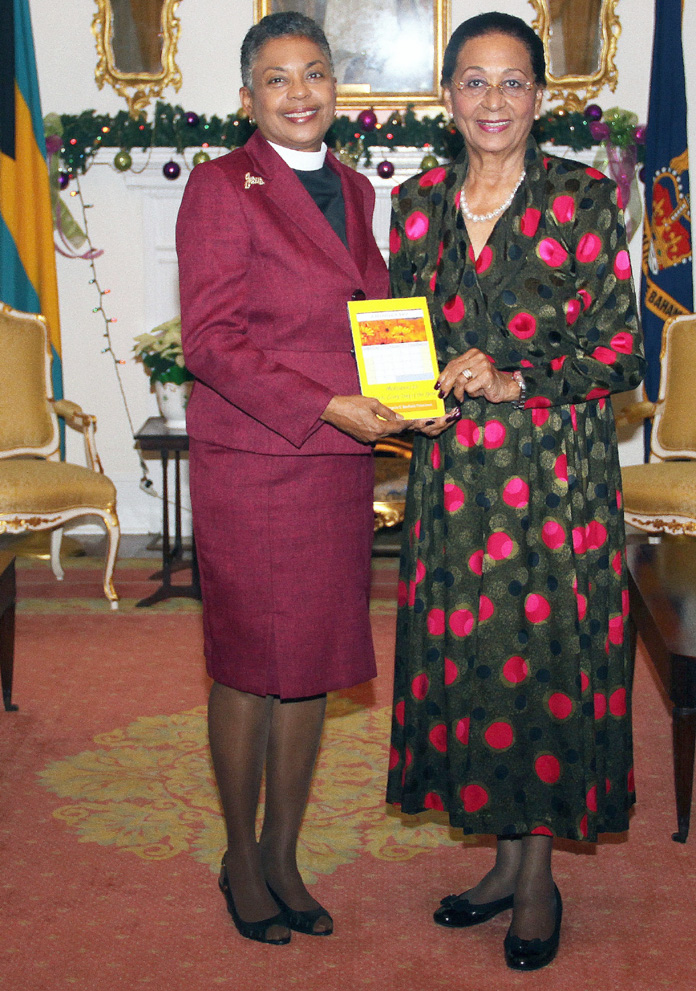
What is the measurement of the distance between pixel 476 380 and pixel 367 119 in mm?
4231

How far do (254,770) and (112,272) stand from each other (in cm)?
450

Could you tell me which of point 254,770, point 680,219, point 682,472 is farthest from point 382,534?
point 254,770

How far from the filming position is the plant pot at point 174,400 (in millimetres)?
5207

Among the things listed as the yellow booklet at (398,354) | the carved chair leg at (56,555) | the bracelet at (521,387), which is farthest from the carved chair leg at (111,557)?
the bracelet at (521,387)

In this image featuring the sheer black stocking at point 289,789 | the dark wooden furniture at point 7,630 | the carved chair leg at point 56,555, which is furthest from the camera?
the carved chair leg at point 56,555

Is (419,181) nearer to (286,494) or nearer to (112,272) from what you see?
(286,494)

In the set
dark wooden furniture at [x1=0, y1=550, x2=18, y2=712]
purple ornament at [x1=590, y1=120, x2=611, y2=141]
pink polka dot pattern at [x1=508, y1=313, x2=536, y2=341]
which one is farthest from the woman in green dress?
purple ornament at [x1=590, y1=120, x2=611, y2=141]

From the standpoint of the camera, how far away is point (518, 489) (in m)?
2.16

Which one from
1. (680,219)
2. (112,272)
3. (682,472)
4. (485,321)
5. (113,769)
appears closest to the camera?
(485,321)

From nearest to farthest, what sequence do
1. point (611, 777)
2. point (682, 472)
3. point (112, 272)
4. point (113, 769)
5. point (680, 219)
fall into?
point (611, 777) < point (113, 769) < point (682, 472) < point (680, 219) < point (112, 272)

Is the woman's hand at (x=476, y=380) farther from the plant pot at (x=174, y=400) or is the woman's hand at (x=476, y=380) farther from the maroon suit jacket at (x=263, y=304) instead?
the plant pot at (x=174, y=400)

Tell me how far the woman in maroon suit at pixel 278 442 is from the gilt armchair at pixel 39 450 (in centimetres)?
278

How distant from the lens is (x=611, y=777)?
2299mm

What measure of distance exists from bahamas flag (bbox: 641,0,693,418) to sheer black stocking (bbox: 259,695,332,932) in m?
3.99
